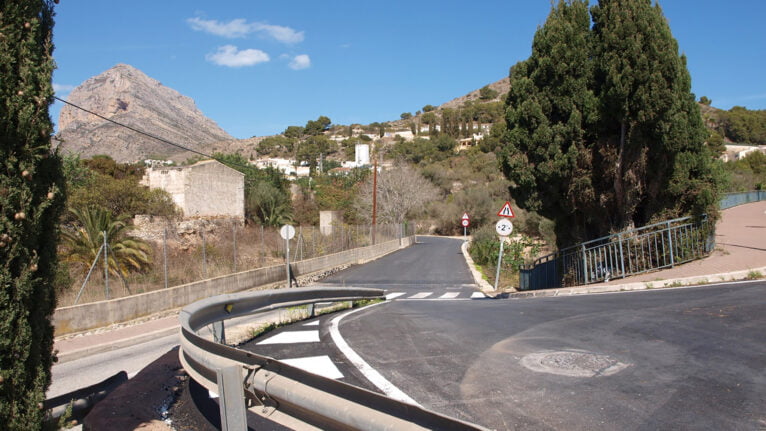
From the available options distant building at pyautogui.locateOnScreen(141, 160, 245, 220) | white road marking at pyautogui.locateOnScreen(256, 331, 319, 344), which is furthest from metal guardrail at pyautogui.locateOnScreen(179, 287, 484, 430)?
distant building at pyautogui.locateOnScreen(141, 160, 245, 220)

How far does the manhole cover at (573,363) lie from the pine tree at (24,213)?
13.8 ft

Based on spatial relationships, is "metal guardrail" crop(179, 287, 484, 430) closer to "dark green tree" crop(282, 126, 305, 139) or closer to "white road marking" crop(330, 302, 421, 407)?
"white road marking" crop(330, 302, 421, 407)

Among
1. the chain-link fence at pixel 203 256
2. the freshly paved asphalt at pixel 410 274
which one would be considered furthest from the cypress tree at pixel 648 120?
the chain-link fence at pixel 203 256

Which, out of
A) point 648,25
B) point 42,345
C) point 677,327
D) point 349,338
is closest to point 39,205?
point 42,345

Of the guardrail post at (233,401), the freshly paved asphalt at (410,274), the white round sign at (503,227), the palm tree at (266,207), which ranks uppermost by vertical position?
the palm tree at (266,207)

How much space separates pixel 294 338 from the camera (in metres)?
7.76

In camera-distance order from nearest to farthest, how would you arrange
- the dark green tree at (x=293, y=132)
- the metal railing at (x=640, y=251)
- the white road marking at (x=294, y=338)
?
1. the white road marking at (x=294, y=338)
2. the metal railing at (x=640, y=251)
3. the dark green tree at (x=293, y=132)

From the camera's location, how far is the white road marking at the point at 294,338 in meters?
7.49

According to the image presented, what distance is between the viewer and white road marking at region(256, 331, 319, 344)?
24.6ft

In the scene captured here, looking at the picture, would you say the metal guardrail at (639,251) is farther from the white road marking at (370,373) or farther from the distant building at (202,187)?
the distant building at (202,187)

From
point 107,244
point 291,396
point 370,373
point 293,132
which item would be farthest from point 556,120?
point 293,132

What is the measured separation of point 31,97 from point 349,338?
4982mm

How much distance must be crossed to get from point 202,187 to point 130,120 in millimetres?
75286

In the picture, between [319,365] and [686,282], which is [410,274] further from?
[319,365]
